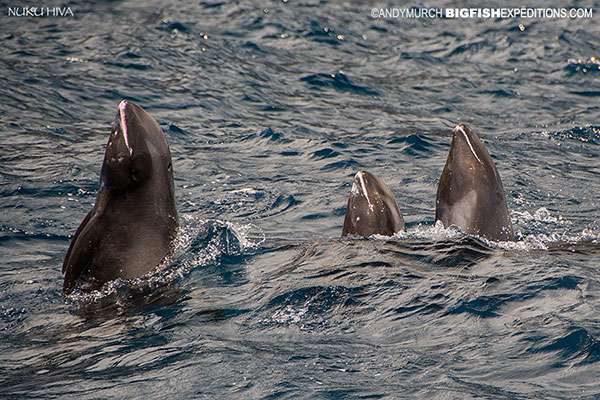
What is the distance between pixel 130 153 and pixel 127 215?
477 mm

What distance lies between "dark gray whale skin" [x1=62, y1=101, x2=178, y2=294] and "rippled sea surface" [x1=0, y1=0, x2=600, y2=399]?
16cm

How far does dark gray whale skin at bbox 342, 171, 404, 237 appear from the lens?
8969 mm

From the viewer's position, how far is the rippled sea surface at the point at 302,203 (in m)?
6.59

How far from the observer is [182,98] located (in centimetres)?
1597

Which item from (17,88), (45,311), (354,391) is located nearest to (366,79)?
(17,88)

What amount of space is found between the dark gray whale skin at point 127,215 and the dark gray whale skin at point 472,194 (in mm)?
2490

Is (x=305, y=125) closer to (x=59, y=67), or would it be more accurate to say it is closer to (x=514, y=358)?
(x=59, y=67)

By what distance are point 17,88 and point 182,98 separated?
2.42 meters

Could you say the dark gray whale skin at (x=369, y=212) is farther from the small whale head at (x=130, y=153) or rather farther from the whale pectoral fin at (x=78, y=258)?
the whale pectoral fin at (x=78, y=258)

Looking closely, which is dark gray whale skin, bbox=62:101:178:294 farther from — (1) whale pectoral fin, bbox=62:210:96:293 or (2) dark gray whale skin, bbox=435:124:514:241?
(2) dark gray whale skin, bbox=435:124:514:241

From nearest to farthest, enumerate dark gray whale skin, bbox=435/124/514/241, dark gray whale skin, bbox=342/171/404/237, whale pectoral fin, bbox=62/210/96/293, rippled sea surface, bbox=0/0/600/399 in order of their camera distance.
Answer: rippled sea surface, bbox=0/0/600/399 < whale pectoral fin, bbox=62/210/96/293 < dark gray whale skin, bbox=342/171/404/237 < dark gray whale skin, bbox=435/124/514/241

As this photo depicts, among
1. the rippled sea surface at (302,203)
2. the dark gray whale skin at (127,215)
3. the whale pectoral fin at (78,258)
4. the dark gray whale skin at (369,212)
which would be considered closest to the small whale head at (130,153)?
the dark gray whale skin at (127,215)

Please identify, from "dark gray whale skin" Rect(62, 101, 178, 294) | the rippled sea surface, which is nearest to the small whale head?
"dark gray whale skin" Rect(62, 101, 178, 294)

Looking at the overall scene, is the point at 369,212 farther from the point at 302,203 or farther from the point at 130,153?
the point at 302,203
